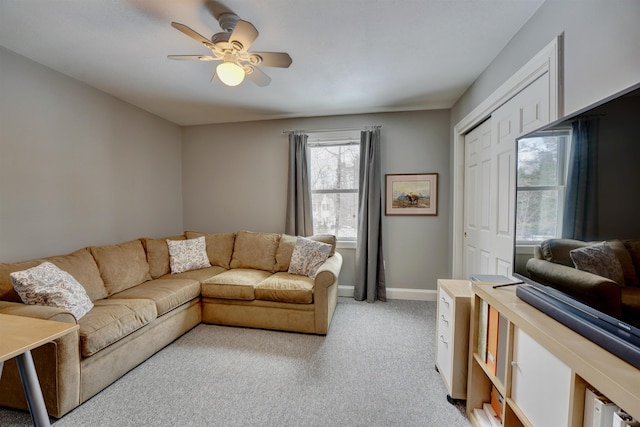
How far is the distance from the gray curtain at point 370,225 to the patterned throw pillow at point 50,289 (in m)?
2.78

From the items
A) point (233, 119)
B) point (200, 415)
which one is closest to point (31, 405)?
point (200, 415)

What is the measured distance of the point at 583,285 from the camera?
0.97 meters

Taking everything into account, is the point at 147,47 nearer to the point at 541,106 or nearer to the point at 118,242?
the point at 118,242

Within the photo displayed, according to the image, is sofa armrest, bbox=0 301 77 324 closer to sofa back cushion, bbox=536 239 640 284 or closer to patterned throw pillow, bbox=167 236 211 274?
patterned throw pillow, bbox=167 236 211 274

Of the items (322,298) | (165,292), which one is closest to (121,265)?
(165,292)

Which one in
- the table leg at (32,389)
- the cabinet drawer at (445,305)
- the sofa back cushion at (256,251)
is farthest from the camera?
the sofa back cushion at (256,251)

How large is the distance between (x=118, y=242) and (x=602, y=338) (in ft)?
13.1

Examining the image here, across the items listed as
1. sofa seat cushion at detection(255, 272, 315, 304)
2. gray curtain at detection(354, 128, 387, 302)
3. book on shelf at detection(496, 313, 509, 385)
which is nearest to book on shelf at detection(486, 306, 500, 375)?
book on shelf at detection(496, 313, 509, 385)

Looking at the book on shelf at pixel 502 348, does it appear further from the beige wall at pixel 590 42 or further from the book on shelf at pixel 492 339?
the beige wall at pixel 590 42

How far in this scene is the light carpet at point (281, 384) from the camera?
158cm

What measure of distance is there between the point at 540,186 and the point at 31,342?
2389 millimetres

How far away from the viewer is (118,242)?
3029mm

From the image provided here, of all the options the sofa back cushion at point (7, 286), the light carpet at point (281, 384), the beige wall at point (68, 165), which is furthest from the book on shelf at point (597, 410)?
the beige wall at point (68, 165)

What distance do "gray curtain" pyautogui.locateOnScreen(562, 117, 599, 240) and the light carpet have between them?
1.34m
